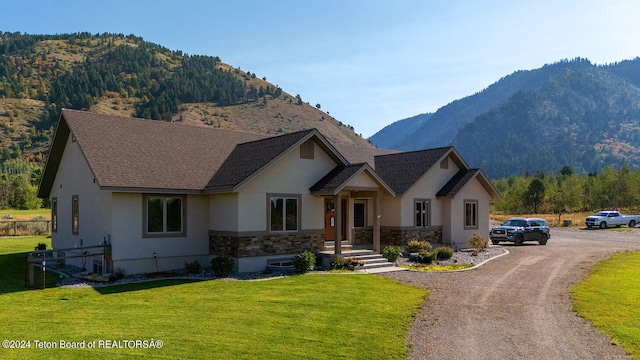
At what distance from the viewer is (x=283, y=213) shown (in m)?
19.8

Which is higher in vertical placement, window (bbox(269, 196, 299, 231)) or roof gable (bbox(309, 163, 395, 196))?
roof gable (bbox(309, 163, 395, 196))

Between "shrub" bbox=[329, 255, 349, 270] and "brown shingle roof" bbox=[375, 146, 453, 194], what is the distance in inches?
267

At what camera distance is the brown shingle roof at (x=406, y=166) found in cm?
2591

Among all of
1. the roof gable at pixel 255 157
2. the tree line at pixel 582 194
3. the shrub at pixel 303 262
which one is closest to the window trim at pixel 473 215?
the roof gable at pixel 255 157

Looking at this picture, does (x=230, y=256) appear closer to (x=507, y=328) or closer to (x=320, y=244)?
(x=320, y=244)

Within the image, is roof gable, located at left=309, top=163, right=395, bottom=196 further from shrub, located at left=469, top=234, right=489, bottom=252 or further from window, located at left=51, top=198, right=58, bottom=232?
window, located at left=51, top=198, right=58, bottom=232

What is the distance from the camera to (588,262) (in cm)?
2212

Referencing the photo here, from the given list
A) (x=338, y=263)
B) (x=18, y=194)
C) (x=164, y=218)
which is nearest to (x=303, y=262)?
(x=338, y=263)

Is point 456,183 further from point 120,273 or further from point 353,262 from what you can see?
point 120,273

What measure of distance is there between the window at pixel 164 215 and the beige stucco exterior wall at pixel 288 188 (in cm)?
253

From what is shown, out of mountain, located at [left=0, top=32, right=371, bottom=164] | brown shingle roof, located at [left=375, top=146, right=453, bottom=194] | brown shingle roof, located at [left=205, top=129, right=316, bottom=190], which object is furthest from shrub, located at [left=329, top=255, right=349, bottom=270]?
mountain, located at [left=0, top=32, right=371, bottom=164]

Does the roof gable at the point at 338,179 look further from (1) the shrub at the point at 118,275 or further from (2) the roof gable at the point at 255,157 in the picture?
(1) the shrub at the point at 118,275

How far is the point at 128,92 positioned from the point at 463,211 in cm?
13046

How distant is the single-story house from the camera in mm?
17922
